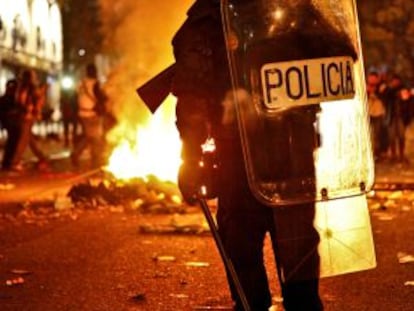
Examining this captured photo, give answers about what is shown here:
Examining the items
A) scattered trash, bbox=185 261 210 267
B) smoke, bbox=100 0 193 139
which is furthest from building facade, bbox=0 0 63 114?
scattered trash, bbox=185 261 210 267

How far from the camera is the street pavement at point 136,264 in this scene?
5.02 metres

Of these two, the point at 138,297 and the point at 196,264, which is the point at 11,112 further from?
the point at 138,297

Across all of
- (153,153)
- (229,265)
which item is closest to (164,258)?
(229,265)

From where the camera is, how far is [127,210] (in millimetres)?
9180

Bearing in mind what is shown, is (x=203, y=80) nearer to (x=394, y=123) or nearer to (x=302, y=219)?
(x=302, y=219)

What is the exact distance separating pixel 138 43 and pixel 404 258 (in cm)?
851

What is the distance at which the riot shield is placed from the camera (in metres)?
3.80

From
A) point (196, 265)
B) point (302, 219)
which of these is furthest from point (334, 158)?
point (196, 265)

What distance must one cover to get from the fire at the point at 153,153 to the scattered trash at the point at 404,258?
4.18m

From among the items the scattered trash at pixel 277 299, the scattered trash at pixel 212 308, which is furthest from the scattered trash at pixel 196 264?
the scattered trash at pixel 212 308

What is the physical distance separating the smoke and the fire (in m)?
0.30

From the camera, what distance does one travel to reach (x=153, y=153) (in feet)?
36.0

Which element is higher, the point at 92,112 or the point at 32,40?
the point at 32,40

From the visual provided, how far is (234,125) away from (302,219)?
0.54 m
